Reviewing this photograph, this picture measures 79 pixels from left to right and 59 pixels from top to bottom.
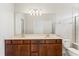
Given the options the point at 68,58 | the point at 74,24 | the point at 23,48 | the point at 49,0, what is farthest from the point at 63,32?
the point at 23,48

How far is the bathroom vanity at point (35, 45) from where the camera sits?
48.3 inches

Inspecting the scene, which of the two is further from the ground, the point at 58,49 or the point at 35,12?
the point at 35,12

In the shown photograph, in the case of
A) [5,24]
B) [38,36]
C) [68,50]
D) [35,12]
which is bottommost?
[68,50]

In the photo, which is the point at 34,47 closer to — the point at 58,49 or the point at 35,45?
the point at 35,45

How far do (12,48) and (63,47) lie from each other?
1.99 feet

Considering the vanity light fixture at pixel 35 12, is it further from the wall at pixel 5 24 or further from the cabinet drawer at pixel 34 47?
the cabinet drawer at pixel 34 47

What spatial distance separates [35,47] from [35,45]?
2 centimetres

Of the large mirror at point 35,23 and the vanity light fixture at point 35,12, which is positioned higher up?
the vanity light fixture at point 35,12

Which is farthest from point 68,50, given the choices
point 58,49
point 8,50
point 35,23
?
point 8,50

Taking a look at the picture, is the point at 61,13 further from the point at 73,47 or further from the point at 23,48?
the point at 23,48

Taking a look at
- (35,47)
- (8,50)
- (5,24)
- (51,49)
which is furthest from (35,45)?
(5,24)

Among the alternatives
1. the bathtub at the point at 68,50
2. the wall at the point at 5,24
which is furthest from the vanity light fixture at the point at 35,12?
the bathtub at the point at 68,50

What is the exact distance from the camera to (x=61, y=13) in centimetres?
124

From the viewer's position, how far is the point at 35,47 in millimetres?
1247
